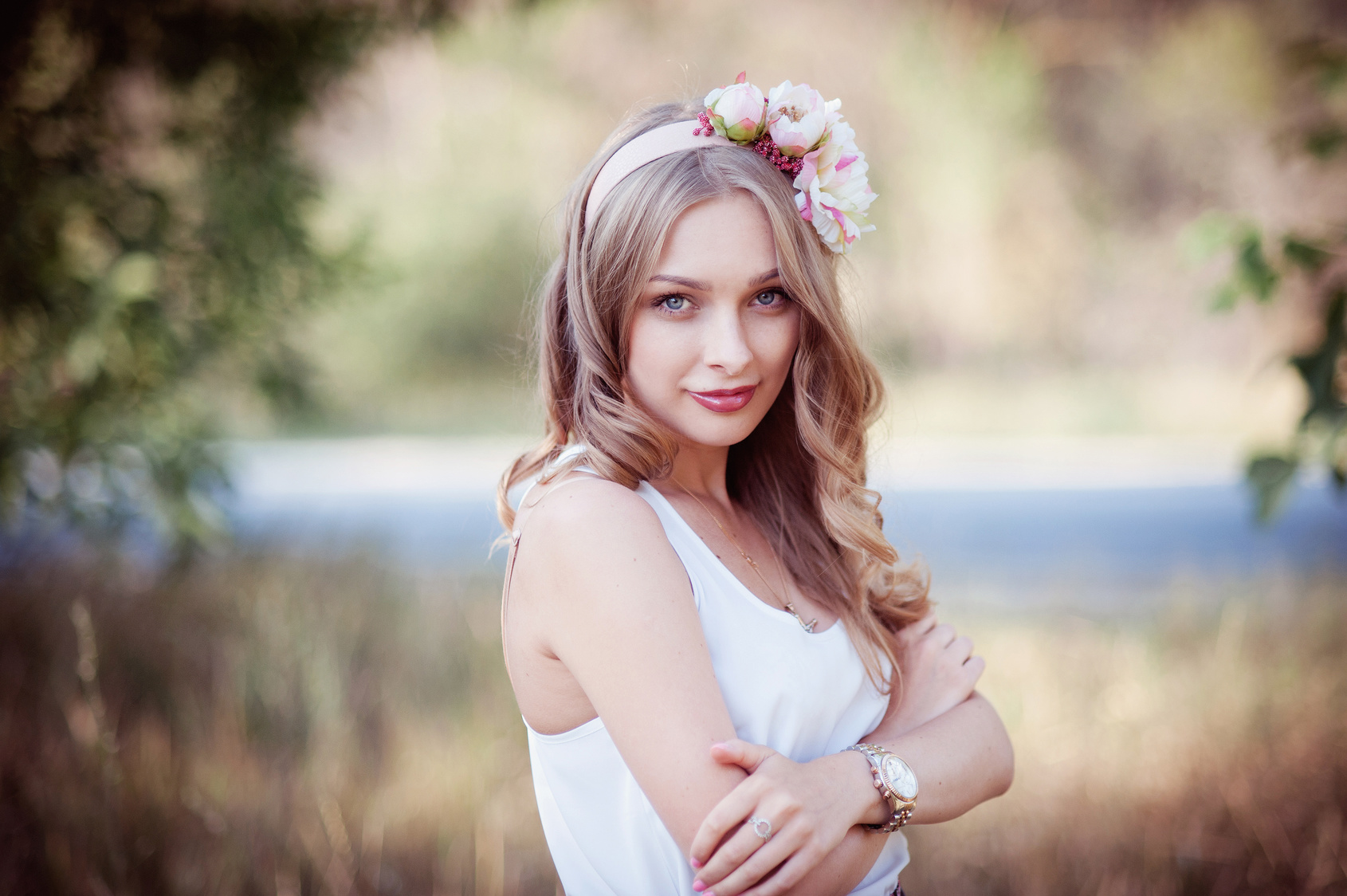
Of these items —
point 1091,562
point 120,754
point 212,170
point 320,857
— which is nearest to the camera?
point 320,857

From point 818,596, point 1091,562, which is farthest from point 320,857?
point 1091,562

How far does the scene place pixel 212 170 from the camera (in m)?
3.97

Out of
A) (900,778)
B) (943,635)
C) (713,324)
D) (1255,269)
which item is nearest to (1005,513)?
(1255,269)

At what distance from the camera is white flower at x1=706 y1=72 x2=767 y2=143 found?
5.23 ft

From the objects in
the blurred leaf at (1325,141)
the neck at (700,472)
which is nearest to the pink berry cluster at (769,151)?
the neck at (700,472)

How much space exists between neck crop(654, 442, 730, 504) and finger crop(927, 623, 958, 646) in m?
0.47

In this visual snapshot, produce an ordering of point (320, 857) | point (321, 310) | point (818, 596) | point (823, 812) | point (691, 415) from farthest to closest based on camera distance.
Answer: point (321, 310)
point (320, 857)
point (818, 596)
point (691, 415)
point (823, 812)

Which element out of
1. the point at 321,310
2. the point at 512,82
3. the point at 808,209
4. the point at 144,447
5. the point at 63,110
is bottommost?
the point at 144,447

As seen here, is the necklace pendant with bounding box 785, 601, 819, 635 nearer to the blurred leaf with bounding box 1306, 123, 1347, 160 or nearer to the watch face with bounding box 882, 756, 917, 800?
the watch face with bounding box 882, 756, 917, 800

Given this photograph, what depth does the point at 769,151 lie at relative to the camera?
5.41 ft

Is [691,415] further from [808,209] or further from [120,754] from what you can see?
[120,754]

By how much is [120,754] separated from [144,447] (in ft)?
3.74

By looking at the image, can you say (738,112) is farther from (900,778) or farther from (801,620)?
(900,778)

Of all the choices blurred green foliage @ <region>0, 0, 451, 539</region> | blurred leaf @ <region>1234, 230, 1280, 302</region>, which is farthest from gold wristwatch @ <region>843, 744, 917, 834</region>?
blurred green foliage @ <region>0, 0, 451, 539</region>
